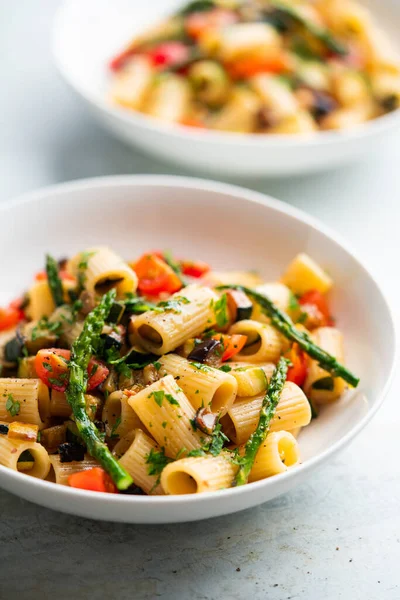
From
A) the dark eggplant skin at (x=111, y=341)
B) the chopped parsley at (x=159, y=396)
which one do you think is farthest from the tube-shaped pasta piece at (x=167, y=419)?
the dark eggplant skin at (x=111, y=341)

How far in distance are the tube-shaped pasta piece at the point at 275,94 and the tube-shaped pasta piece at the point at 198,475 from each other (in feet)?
9.46

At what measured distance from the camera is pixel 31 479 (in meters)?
2.38

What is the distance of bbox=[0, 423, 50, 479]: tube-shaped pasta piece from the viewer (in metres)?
2.61

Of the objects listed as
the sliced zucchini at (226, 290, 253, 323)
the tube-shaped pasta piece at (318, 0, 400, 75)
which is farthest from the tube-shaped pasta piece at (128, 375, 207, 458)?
the tube-shaped pasta piece at (318, 0, 400, 75)

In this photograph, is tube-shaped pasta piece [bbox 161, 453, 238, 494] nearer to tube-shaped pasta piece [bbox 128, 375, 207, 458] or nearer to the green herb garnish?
tube-shaped pasta piece [bbox 128, 375, 207, 458]

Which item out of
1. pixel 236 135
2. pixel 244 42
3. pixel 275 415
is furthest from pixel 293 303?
pixel 244 42

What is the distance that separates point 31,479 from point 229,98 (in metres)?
3.46

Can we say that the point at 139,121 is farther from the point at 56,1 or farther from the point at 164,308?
the point at 56,1

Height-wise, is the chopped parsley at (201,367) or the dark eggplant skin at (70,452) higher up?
the chopped parsley at (201,367)

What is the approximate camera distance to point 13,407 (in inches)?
110

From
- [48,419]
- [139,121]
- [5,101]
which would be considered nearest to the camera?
[48,419]

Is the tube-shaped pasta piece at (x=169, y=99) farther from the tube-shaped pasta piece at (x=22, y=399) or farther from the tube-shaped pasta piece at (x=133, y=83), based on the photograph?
the tube-shaped pasta piece at (x=22, y=399)

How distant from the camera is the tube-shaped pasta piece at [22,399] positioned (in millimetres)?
2809

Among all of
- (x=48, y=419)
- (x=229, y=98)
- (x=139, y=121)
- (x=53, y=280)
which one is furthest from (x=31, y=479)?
(x=229, y=98)
